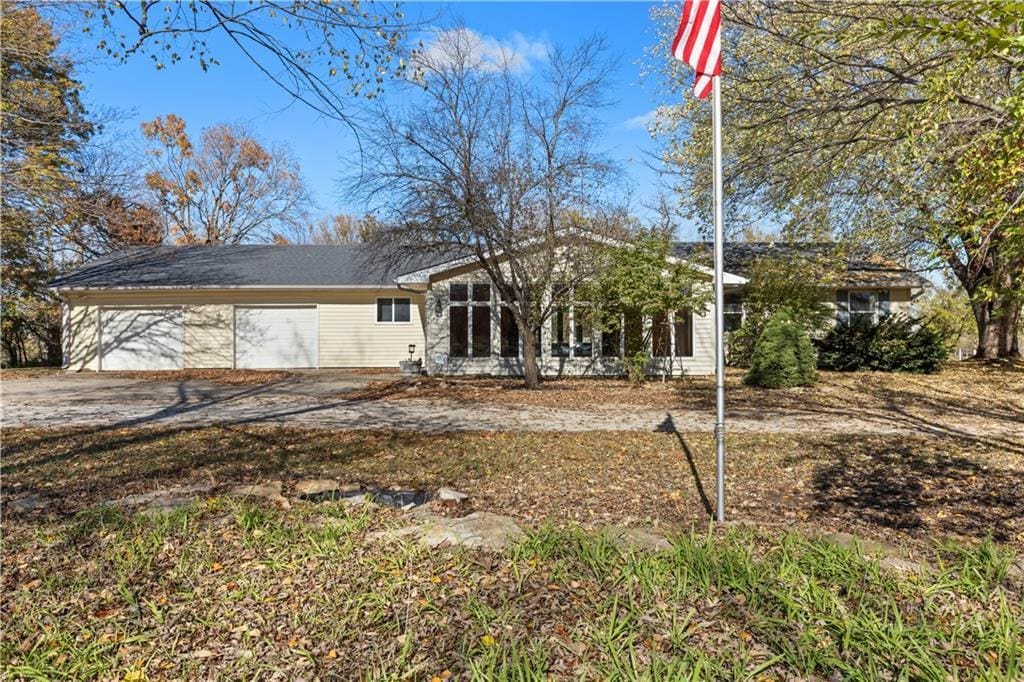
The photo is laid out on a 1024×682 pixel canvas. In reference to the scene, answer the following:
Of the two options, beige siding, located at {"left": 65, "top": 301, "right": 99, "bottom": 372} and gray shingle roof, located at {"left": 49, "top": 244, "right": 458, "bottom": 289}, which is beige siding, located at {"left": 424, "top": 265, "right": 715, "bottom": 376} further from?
beige siding, located at {"left": 65, "top": 301, "right": 99, "bottom": 372}

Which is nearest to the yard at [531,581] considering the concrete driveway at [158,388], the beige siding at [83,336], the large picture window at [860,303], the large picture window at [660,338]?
the concrete driveway at [158,388]

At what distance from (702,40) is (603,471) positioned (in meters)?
3.71

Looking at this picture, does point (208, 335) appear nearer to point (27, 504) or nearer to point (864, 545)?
point (27, 504)

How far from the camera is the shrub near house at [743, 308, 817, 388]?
1173 cm

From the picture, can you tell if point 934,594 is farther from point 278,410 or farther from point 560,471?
point 278,410

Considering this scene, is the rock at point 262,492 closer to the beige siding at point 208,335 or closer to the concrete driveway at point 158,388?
the concrete driveway at point 158,388

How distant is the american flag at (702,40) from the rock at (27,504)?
5.66m

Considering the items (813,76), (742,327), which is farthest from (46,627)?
(742,327)

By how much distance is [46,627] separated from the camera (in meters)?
2.65

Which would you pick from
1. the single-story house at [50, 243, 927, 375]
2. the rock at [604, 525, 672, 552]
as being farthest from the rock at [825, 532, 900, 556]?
the single-story house at [50, 243, 927, 375]

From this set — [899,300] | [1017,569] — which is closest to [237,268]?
[1017,569]

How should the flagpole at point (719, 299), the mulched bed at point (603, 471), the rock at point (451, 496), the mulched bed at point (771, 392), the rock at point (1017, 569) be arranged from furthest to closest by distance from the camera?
the mulched bed at point (771, 392) → the rock at point (451, 496) → the mulched bed at point (603, 471) → the flagpole at point (719, 299) → the rock at point (1017, 569)

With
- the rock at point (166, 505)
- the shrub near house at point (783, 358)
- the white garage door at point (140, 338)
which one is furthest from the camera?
the white garage door at point (140, 338)

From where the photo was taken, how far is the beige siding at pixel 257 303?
17078mm
